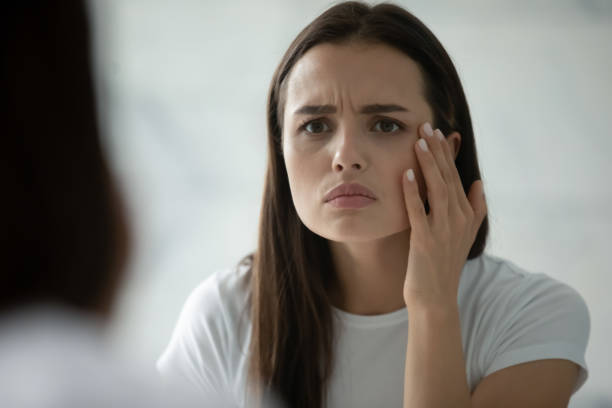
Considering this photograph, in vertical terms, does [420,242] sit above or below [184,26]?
below

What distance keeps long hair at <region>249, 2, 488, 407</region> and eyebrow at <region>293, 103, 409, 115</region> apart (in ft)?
0.36

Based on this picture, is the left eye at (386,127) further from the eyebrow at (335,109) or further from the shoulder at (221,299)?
the shoulder at (221,299)

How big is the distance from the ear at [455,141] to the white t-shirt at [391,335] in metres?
0.30

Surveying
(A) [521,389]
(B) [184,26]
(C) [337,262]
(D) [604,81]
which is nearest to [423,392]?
(A) [521,389]

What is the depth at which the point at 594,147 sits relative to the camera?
230 cm

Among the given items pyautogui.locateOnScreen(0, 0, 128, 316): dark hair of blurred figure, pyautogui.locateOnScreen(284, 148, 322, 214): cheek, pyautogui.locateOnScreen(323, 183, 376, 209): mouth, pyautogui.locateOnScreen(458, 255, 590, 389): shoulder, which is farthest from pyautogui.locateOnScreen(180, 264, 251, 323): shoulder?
pyautogui.locateOnScreen(0, 0, 128, 316): dark hair of blurred figure

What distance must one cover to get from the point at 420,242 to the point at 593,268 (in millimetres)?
1219

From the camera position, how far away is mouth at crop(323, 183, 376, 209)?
1368mm

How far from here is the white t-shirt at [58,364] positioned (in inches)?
21.1

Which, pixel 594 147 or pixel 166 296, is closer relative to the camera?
pixel 594 147

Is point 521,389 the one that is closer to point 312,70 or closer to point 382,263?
point 382,263

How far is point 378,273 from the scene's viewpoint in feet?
5.20

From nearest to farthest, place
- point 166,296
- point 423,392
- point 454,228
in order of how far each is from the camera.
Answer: point 423,392
point 454,228
point 166,296

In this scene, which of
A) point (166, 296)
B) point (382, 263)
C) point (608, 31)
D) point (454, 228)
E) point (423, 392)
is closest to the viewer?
point (423, 392)
